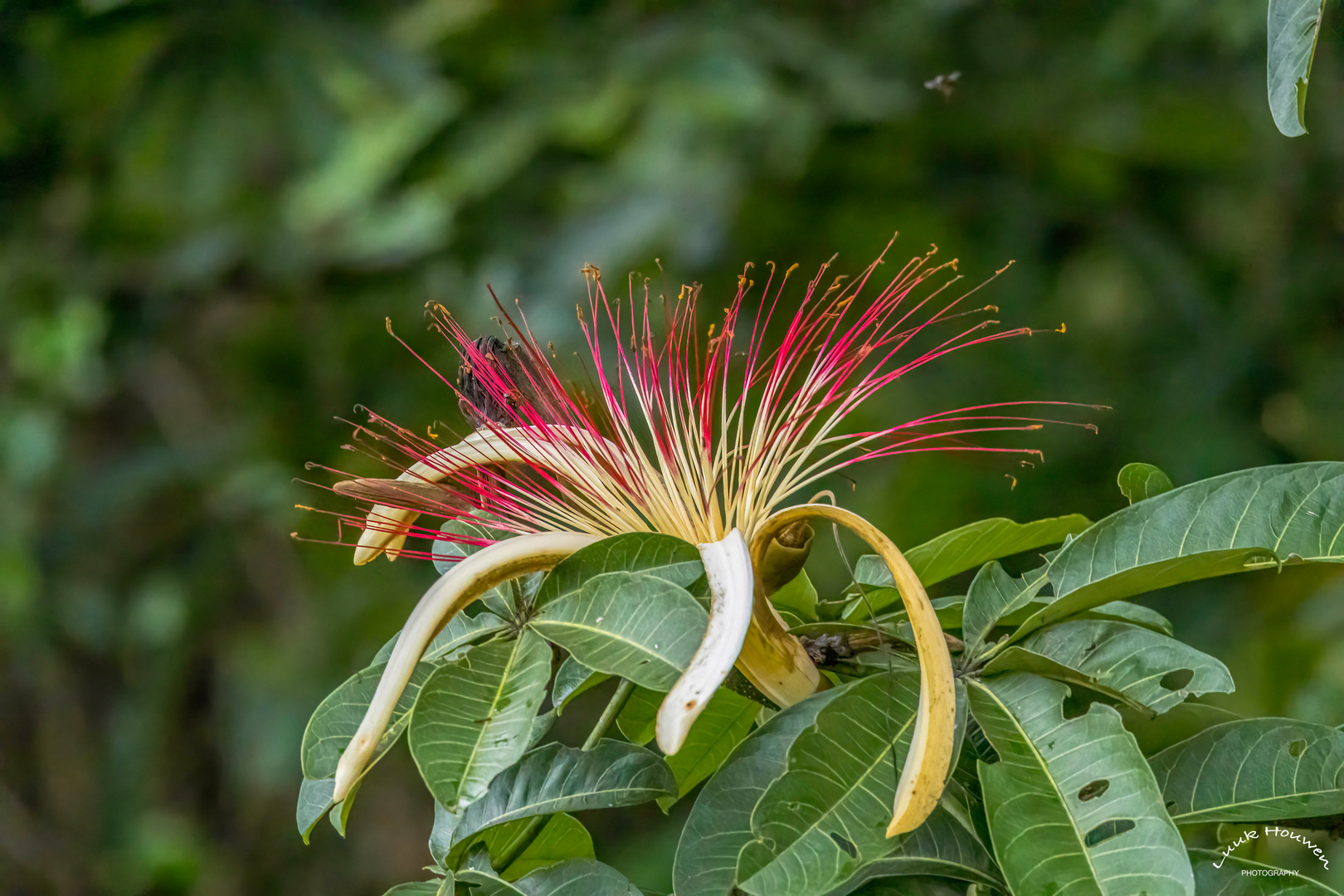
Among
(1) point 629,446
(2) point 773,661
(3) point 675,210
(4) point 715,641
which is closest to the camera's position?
(4) point 715,641

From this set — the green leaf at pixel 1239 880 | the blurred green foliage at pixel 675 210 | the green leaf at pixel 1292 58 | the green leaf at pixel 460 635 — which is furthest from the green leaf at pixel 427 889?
the blurred green foliage at pixel 675 210

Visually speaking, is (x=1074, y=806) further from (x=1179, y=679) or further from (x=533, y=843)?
(x=533, y=843)

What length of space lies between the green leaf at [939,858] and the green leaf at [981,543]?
153 millimetres

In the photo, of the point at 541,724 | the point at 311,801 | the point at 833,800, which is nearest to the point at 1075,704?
the point at 833,800

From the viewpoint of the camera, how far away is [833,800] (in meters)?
0.42

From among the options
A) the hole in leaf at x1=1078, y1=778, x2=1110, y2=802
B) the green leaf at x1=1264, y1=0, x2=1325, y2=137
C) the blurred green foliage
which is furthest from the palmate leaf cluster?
the blurred green foliage

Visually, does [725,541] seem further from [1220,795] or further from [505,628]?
[1220,795]

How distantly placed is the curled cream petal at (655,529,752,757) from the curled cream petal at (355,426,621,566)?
140mm

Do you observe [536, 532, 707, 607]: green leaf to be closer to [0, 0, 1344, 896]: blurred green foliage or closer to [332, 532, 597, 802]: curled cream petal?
[332, 532, 597, 802]: curled cream petal

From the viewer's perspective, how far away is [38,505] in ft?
6.68

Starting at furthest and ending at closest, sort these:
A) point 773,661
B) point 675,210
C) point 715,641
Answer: point 675,210 → point 773,661 → point 715,641

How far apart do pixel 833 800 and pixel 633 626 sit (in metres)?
0.10

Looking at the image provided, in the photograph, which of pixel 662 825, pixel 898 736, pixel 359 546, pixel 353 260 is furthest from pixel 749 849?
pixel 353 260

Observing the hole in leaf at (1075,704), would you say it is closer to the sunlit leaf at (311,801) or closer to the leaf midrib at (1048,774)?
the leaf midrib at (1048,774)
